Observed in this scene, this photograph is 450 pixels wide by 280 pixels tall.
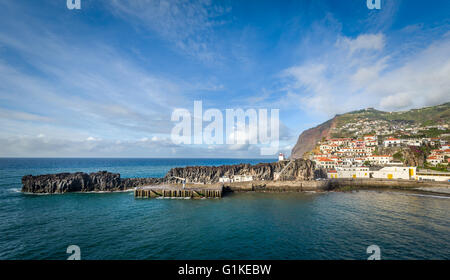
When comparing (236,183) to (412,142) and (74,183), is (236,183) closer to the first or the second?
(74,183)

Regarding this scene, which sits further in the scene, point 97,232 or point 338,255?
point 97,232

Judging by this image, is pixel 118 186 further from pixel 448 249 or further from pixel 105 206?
pixel 448 249

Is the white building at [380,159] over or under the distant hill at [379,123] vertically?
under

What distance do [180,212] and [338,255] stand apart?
19732mm

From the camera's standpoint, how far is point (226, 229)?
764 inches

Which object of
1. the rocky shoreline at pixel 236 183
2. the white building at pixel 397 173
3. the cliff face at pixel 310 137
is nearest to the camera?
the rocky shoreline at pixel 236 183

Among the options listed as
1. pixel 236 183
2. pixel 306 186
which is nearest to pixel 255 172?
pixel 236 183

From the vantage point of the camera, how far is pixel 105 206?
2891cm

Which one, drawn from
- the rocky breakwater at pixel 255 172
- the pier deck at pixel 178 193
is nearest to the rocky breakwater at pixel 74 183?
the pier deck at pixel 178 193

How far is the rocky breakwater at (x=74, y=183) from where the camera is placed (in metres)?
38.3

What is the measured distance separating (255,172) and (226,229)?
1159 inches

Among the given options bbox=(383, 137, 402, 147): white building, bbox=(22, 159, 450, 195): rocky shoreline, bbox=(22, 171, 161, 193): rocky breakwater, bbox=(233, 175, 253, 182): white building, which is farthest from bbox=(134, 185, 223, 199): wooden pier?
bbox=(383, 137, 402, 147): white building

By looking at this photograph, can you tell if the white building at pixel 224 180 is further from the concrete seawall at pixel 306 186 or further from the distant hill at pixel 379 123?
the distant hill at pixel 379 123
